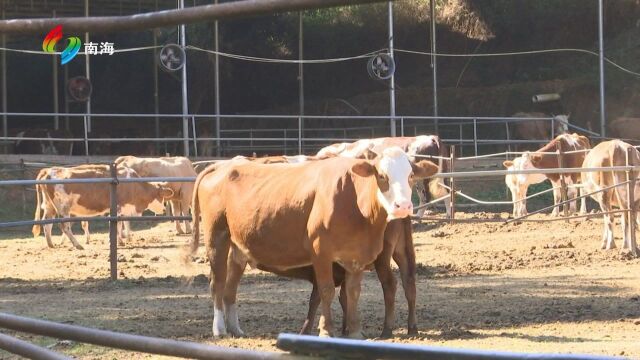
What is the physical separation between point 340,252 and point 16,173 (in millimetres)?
17691

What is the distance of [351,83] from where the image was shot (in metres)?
41.4

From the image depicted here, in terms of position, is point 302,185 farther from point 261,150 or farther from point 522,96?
point 522,96

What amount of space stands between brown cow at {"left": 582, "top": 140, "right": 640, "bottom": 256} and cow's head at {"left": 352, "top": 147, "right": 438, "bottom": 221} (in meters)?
7.18

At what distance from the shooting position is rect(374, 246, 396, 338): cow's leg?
27.1 ft

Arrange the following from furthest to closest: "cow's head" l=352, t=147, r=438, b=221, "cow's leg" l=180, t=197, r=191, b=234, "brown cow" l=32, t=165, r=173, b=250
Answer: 1. "cow's leg" l=180, t=197, r=191, b=234
2. "brown cow" l=32, t=165, r=173, b=250
3. "cow's head" l=352, t=147, r=438, b=221

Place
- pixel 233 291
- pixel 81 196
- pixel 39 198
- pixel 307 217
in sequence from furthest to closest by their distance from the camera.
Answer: pixel 39 198 < pixel 81 196 < pixel 233 291 < pixel 307 217

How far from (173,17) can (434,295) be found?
344 inches

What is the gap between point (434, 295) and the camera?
11039mm

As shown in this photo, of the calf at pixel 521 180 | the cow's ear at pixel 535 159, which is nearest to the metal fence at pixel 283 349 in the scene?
the calf at pixel 521 180

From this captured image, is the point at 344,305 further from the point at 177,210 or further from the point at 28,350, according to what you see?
the point at 177,210

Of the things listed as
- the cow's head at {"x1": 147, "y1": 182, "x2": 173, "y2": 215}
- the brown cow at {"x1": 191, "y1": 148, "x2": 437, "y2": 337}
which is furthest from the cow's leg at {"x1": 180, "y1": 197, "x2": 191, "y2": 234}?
the brown cow at {"x1": 191, "y1": 148, "x2": 437, "y2": 337}

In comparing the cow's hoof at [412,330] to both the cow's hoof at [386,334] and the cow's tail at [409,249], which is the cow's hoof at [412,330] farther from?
the cow's tail at [409,249]

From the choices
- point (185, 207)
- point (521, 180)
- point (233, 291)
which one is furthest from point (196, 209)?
point (521, 180)

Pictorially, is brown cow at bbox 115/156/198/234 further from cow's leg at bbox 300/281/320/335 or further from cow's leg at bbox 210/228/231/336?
cow's leg at bbox 300/281/320/335
